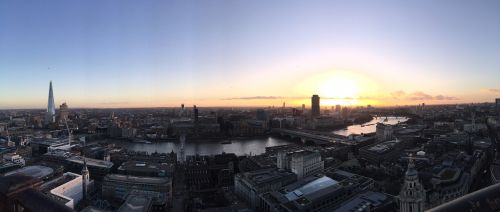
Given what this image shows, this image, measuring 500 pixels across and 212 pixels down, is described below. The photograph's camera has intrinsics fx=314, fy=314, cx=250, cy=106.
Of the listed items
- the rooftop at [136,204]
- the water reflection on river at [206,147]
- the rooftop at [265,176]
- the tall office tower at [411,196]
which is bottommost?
the water reflection on river at [206,147]

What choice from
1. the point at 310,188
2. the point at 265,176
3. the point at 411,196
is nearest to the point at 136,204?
the point at 265,176

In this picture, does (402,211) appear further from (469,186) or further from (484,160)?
(484,160)

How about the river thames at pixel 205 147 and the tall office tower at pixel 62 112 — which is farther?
the tall office tower at pixel 62 112

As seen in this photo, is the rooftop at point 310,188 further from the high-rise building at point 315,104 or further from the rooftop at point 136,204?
the high-rise building at point 315,104

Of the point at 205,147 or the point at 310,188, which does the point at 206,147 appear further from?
the point at 310,188

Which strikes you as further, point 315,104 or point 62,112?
point 315,104

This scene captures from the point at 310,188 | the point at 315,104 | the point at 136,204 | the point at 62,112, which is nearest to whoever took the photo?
the point at 136,204

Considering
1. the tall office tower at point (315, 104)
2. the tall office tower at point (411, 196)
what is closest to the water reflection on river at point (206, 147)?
the tall office tower at point (411, 196)

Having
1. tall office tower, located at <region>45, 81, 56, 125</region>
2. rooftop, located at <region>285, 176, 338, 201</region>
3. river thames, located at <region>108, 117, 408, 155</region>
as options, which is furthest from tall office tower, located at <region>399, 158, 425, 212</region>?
tall office tower, located at <region>45, 81, 56, 125</region>

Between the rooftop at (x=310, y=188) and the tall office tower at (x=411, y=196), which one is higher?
the tall office tower at (x=411, y=196)

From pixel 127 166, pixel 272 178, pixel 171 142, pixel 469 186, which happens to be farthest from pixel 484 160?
pixel 171 142

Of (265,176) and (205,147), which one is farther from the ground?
(265,176)
